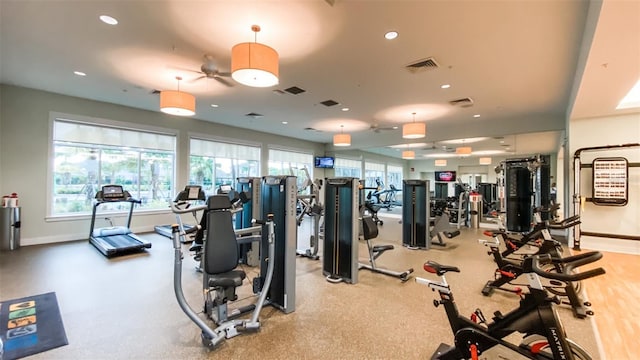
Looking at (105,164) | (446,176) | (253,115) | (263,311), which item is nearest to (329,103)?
(253,115)

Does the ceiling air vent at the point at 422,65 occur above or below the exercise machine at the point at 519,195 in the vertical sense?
above

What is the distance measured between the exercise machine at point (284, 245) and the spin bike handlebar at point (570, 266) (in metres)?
2.15

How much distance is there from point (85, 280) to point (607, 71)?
7555 mm

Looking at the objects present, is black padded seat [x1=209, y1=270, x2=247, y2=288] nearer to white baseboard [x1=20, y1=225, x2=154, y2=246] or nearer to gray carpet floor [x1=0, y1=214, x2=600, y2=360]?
gray carpet floor [x1=0, y1=214, x2=600, y2=360]

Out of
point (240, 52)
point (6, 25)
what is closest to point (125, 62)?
point (6, 25)

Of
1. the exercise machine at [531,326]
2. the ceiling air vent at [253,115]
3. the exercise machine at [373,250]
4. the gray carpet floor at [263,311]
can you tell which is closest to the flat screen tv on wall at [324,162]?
the ceiling air vent at [253,115]

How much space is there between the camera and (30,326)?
9.07 feet

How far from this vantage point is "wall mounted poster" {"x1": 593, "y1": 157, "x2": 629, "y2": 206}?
18.6 ft

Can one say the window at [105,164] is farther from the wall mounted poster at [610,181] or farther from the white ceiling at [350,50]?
the wall mounted poster at [610,181]

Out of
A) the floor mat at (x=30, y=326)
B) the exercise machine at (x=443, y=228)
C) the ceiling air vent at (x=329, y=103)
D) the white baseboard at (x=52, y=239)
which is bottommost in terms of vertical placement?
the floor mat at (x=30, y=326)

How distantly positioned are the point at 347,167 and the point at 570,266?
35.9 ft

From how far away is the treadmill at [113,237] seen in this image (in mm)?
5344

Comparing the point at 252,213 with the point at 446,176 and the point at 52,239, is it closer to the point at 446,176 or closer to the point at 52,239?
the point at 52,239

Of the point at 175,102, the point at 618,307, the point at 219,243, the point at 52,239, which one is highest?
the point at 175,102
